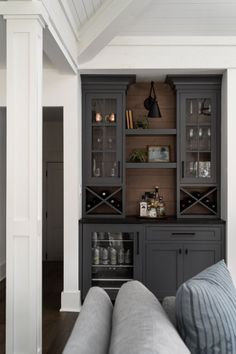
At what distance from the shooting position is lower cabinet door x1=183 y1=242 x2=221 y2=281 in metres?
4.59

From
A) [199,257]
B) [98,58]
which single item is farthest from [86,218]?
[98,58]

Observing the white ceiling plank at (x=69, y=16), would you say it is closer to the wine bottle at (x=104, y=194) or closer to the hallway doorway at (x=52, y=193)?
the wine bottle at (x=104, y=194)

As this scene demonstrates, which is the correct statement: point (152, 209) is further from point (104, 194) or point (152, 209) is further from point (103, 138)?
point (103, 138)

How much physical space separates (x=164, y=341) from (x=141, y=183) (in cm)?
389

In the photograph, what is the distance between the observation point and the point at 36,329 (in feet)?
8.99

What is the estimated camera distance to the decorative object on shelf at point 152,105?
16.1 feet

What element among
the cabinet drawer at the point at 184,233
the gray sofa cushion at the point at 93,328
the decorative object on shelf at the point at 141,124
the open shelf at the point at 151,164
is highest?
the decorative object on shelf at the point at 141,124

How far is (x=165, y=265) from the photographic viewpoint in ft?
15.1

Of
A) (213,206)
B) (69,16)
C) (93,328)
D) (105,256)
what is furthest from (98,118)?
(93,328)

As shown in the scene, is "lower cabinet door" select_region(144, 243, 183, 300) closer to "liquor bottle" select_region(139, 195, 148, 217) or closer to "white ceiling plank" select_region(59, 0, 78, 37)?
"liquor bottle" select_region(139, 195, 148, 217)

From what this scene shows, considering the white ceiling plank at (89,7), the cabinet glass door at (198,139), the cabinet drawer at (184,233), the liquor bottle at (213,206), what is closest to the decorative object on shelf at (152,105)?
the cabinet glass door at (198,139)

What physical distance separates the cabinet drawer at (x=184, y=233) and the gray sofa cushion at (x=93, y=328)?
2.58m

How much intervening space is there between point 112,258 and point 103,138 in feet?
4.64

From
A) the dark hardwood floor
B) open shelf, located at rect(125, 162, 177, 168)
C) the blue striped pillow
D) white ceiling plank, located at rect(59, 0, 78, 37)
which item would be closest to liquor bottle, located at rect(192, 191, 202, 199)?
open shelf, located at rect(125, 162, 177, 168)
